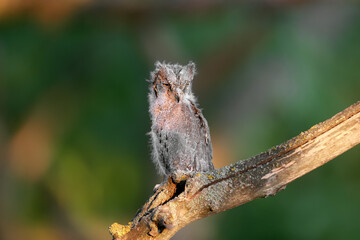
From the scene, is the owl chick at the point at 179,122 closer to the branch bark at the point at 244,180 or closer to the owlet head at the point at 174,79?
the owlet head at the point at 174,79

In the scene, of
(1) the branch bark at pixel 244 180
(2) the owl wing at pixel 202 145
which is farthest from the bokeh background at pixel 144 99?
(1) the branch bark at pixel 244 180

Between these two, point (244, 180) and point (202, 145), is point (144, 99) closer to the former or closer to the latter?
point (202, 145)

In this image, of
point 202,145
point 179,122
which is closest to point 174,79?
point 179,122

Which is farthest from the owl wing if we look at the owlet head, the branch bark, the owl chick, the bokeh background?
the bokeh background

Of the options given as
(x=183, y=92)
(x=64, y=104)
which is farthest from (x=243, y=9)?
(x=183, y=92)

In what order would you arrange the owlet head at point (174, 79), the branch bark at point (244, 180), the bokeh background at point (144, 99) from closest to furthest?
the branch bark at point (244, 180), the owlet head at point (174, 79), the bokeh background at point (144, 99)

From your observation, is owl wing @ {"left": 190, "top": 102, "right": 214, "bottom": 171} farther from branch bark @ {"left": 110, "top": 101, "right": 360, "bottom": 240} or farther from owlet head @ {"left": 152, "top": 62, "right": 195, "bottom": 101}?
branch bark @ {"left": 110, "top": 101, "right": 360, "bottom": 240}
